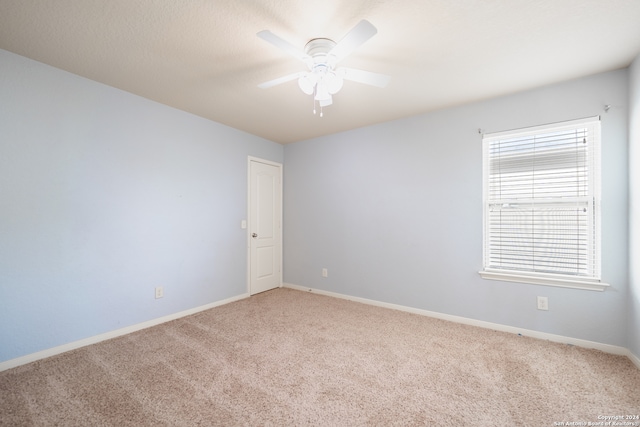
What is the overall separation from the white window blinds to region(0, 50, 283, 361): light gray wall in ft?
11.0

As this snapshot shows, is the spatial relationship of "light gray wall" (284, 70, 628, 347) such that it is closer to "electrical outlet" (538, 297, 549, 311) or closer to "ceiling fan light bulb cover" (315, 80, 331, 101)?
"electrical outlet" (538, 297, 549, 311)

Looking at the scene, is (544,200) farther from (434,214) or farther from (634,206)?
(434,214)

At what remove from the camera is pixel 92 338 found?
7.80 feet

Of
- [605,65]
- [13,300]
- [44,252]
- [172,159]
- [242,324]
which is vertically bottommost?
[242,324]

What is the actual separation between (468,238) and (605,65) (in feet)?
6.01

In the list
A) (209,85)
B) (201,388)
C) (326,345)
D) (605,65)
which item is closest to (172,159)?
(209,85)

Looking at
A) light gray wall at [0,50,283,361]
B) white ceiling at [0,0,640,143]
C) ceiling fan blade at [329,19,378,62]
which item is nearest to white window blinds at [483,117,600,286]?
white ceiling at [0,0,640,143]

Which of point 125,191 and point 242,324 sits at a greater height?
point 125,191

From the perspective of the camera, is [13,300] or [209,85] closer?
[13,300]

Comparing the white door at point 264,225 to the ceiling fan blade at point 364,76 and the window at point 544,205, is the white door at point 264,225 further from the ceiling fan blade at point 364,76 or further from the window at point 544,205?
the window at point 544,205

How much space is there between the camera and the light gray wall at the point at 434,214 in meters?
2.24

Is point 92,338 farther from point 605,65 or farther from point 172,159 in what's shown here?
point 605,65

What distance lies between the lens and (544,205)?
253cm

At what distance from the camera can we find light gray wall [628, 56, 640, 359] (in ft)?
6.61
